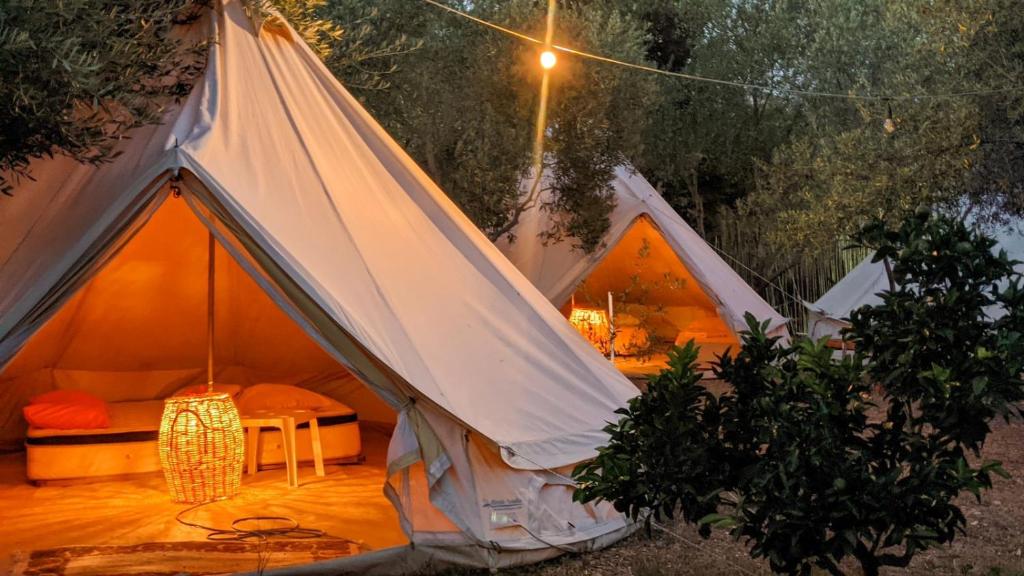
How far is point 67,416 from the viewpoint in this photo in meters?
5.81

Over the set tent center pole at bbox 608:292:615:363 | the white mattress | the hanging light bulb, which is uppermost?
the hanging light bulb

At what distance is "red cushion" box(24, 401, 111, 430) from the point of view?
5.76 m

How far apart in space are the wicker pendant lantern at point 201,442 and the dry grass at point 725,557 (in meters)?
1.80

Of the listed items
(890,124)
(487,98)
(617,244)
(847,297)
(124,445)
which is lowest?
(124,445)

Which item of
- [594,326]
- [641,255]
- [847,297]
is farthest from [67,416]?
[847,297]

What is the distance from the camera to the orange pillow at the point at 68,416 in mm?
5762

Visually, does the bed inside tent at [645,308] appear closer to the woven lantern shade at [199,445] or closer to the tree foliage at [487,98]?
the tree foliage at [487,98]

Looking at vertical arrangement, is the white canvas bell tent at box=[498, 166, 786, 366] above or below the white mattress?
→ above

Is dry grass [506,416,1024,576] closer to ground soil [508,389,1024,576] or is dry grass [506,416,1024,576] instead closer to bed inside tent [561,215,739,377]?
ground soil [508,389,1024,576]

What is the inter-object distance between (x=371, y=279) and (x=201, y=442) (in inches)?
55.8

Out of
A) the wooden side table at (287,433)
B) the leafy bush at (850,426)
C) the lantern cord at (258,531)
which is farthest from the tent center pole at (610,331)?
the leafy bush at (850,426)

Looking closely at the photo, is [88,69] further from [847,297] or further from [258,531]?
[847,297]

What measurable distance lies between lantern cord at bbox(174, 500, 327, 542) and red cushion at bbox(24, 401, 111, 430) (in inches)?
47.5

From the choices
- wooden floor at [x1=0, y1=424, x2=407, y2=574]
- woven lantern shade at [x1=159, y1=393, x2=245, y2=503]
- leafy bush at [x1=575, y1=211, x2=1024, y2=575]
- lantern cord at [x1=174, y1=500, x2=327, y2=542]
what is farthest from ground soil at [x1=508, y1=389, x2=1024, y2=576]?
woven lantern shade at [x1=159, y1=393, x2=245, y2=503]
